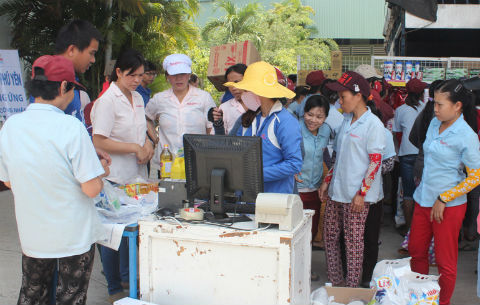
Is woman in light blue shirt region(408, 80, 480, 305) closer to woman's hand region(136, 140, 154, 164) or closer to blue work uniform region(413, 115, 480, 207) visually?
blue work uniform region(413, 115, 480, 207)

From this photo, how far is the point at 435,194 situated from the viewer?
3.06 metres

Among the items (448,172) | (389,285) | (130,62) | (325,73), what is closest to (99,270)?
(130,62)

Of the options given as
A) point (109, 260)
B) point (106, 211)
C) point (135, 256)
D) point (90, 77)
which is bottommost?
point (109, 260)

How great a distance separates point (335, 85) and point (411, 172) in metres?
2.33

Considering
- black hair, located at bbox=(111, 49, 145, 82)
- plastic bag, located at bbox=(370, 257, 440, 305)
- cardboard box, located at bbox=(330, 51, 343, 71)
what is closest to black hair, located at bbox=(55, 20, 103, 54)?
black hair, located at bbox=(111, 49, 145, 82)

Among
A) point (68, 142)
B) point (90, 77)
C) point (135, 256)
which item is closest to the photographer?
point (68, 142)

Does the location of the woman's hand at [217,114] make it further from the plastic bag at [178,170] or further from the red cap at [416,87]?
the red cap at [416,87]

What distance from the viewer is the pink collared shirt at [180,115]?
3717 mm

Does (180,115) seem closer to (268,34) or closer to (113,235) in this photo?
(113,235)

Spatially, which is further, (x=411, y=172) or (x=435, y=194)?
(x=411, y=172)

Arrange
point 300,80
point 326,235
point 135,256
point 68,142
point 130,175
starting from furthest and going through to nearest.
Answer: point 300,80 < point 326,235 < point 130,175 < point 135,256 < point 68,142

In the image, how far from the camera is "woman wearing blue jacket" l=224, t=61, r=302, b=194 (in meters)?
2.83

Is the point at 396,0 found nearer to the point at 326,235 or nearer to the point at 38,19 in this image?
the point at 326,235

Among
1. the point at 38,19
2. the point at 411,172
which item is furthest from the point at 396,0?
the point at 38,19
